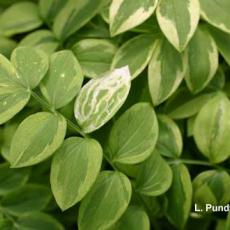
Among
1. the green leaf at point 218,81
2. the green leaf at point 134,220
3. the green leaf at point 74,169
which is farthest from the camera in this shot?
the green leaf at point 218,81

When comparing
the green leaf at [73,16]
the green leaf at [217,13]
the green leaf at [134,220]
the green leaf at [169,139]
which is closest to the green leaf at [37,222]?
the green leaf at [134,220]

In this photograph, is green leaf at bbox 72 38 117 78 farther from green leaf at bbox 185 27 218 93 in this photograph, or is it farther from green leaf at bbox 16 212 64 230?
green leaf at bbox 16 212 64 230

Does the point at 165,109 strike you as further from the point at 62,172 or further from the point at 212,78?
the point at 62,172

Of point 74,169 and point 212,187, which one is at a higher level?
point 74,169

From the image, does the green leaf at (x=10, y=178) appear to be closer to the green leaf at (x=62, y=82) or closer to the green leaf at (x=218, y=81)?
the green leaf at (x=62, y=82)

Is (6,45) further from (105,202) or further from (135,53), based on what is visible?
(105,202)

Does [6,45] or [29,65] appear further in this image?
[6,45]

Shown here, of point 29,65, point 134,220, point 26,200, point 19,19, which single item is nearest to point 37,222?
point 26,200
